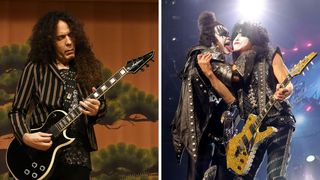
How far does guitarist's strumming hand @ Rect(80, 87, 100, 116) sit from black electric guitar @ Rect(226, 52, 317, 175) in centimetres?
77

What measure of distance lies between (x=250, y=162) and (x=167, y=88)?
62 cm

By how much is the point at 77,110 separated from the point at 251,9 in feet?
3.72

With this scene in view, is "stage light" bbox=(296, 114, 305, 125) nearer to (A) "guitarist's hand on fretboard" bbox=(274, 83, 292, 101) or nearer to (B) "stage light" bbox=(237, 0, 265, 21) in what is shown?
(A) "guitarist's hand on fretboard" bbox=(274, 83, 292, 101)

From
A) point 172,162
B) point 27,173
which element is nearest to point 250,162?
point 172,162

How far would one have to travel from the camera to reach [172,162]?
9.49 ft

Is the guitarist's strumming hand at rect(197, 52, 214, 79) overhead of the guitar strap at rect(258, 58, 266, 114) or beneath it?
overhead

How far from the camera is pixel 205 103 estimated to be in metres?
2.91

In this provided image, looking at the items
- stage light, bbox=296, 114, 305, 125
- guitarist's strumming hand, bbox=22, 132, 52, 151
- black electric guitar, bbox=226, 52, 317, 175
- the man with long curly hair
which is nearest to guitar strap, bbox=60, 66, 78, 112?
the man with long curly hair

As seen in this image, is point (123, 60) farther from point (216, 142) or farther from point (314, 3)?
point (314, 3)

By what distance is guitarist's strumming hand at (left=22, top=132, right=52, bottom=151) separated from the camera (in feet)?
9.09

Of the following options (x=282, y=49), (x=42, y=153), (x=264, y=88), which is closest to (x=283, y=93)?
(x=264, y=88)

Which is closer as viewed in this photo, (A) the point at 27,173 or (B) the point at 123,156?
(A) the point at 27,173

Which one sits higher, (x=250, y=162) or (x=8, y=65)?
(x=8, y=65)

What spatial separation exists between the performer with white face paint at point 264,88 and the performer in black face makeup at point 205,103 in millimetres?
73
